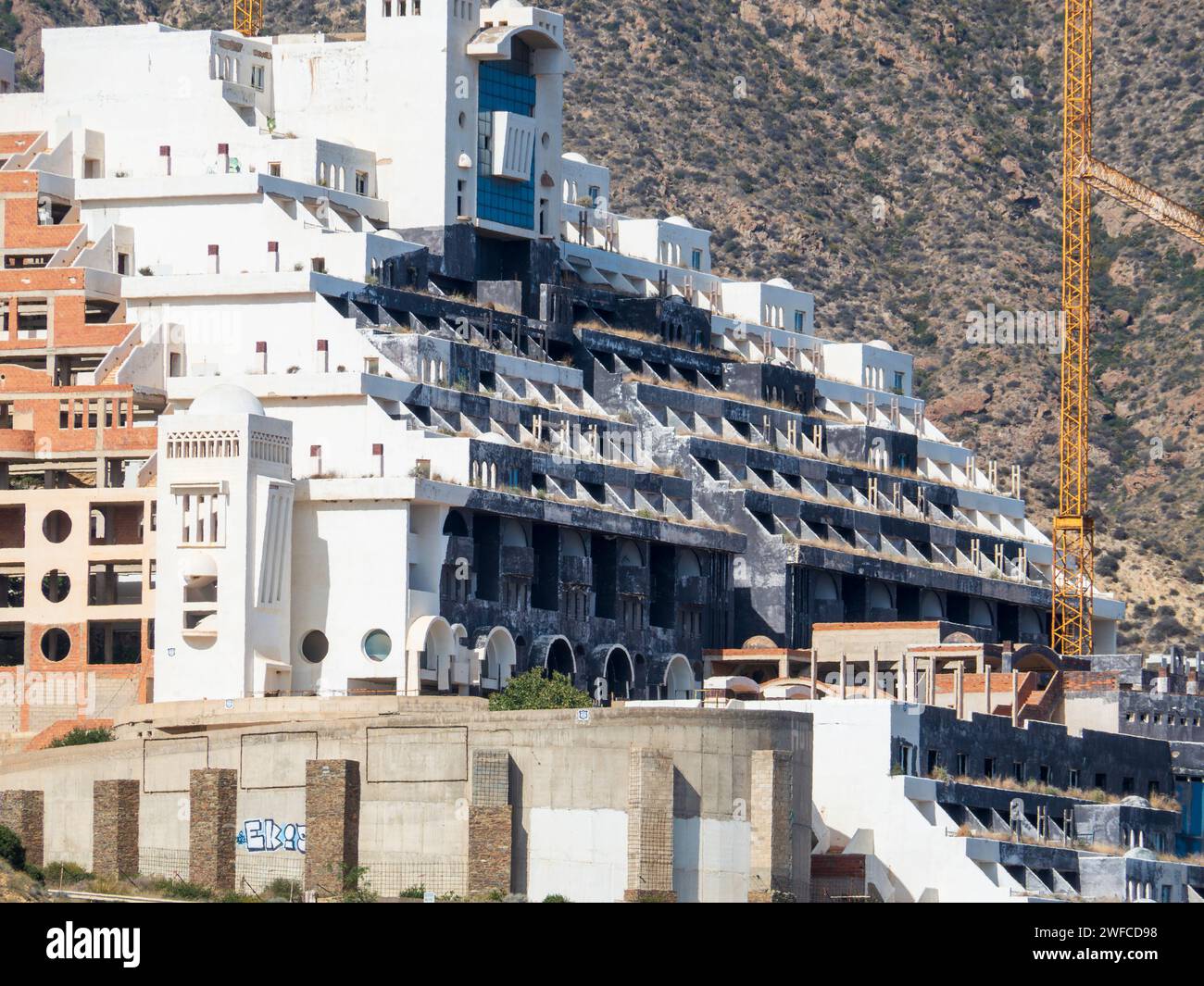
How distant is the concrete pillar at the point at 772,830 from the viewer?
13662 centimetres

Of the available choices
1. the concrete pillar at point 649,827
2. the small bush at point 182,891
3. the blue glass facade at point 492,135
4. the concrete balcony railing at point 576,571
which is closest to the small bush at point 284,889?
the small bush at point 182,891

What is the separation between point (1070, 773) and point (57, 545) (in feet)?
160

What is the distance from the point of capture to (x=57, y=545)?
16738 centimetres

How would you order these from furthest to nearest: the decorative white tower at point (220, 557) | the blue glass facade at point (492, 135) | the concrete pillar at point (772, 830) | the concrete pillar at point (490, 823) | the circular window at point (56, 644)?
1. the blue glass facade at point (492, 135)
2. the circular window at point (56, 644)
3. the decorative white tower at point (220, 557)
4. the concrete pillar at point (772, 830)
5. the concrete pillar at point (490, 823)

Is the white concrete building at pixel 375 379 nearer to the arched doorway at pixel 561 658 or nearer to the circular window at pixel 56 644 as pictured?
the arched doorway at pixel 561 658

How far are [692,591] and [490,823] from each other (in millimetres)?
46473

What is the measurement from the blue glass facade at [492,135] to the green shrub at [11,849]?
55.4 m

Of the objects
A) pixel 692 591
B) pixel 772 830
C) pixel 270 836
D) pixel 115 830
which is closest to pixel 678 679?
pixel 692 591

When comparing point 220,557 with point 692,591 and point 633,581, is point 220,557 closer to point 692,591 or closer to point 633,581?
point 633,581

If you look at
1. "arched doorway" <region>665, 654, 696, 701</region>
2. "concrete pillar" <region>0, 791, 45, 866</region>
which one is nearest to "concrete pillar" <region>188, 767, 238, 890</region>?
"concrete pillar" <region>0, 791, 45, 866</region>

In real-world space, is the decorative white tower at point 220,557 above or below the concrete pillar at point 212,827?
above

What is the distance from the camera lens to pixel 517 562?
167875 millimetres
